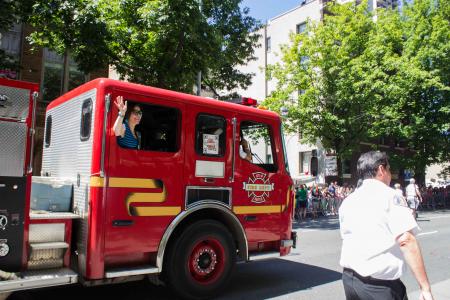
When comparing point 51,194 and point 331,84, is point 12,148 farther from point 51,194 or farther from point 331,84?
point 331,84

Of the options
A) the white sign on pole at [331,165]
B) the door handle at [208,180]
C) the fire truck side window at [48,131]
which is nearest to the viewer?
the door handle at [208,180]

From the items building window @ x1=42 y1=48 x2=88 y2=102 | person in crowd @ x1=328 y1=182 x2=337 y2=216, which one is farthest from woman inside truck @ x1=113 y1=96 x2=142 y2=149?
person in crowd @ x1=328 y1=182 x2=337 y2=216

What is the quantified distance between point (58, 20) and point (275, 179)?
28.0ft

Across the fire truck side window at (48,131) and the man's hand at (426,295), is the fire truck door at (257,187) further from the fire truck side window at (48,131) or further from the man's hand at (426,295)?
the man's hand at (426,295)

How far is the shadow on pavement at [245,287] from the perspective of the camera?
5453 mm

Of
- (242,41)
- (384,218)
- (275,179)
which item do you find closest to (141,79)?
(242,41)

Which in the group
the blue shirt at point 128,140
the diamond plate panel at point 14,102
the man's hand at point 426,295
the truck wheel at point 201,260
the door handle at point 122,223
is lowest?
the truck wheel at point 201,260

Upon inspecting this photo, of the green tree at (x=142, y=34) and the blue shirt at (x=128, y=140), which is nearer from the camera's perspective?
the blue shirt at (x=128, y=140)

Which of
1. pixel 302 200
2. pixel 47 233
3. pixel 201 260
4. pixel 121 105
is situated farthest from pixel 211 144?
pixel 302 200

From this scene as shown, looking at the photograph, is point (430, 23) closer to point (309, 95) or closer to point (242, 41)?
Answer: point (309, 95)

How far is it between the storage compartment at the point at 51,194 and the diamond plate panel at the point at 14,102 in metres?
1.02

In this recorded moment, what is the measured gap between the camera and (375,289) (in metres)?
2.68

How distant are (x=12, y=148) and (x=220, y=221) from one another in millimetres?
2830

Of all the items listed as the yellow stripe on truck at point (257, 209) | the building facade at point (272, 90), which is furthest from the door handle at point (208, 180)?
the building facade at point (272, 90)
